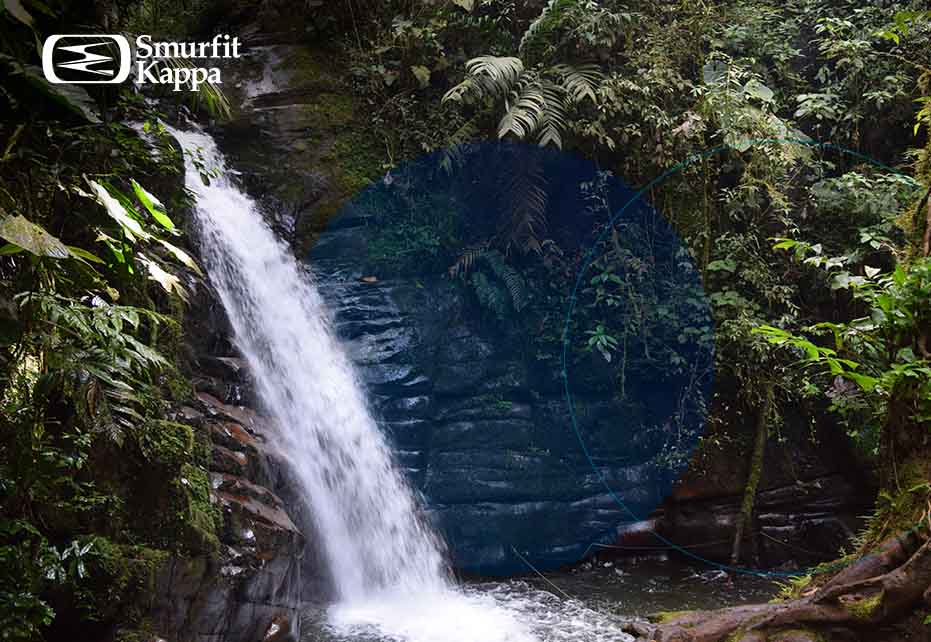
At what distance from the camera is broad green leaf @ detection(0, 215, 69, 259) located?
197cm

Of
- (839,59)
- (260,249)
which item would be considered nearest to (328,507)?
(260,249)

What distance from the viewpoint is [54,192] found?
2.80 m

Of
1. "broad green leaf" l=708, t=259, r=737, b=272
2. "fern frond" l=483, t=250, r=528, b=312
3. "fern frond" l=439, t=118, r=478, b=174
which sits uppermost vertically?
"fern frond" l=439, t=118, r=478, b=174

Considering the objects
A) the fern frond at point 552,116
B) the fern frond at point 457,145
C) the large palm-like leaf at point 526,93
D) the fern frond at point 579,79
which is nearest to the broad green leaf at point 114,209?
the large palm-like leaf at point 526,93

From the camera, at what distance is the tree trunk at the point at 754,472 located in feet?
21.7

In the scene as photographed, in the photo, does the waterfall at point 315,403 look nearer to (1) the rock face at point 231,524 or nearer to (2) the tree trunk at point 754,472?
(1) the rock face at point 231,524

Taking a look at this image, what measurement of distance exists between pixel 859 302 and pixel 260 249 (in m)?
5.99

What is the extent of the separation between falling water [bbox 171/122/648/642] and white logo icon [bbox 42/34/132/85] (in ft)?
7.37

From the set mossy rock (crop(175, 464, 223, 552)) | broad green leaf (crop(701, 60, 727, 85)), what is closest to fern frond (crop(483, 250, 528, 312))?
broad green leaf (crop(701, 60, 727, 85))

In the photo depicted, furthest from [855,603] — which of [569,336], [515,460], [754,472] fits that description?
[569,336]

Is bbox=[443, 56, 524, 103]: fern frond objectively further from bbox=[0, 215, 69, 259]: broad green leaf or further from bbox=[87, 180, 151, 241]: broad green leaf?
bbox=[0, 215, 69, 259]: broad green leaf

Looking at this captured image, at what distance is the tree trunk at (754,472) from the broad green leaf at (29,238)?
634 centimetres

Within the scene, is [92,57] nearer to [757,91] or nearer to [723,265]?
[723,265]

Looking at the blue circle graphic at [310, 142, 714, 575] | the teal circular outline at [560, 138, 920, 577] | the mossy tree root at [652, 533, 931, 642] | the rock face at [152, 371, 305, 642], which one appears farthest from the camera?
the blue circle graphic at [310, 142, 714, 575]
